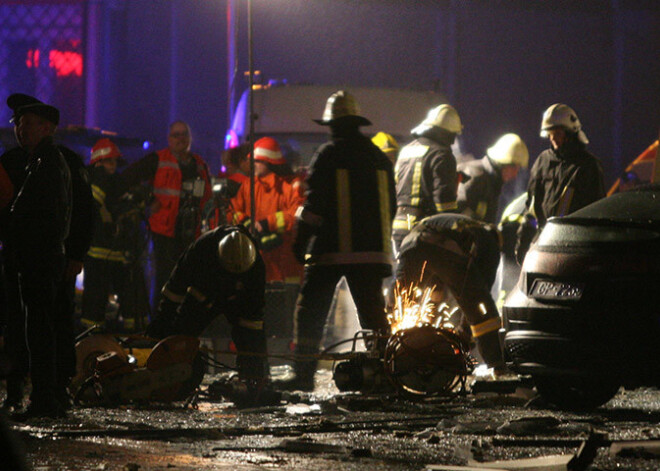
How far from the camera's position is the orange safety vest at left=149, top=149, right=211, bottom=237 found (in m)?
12.7

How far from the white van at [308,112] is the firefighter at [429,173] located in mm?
3663

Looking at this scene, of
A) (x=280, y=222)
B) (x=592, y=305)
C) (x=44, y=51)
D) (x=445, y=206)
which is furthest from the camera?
(x=44, y=51)

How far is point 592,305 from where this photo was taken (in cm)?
741

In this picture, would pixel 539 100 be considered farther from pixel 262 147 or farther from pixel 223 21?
pixel 262 147

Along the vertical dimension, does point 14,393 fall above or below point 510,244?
below

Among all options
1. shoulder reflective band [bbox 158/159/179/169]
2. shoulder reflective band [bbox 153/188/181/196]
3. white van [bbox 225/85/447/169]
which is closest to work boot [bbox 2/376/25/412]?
shoulder reflective band [bbox 153/188/181/196]

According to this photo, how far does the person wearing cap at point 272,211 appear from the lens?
12.2 meters

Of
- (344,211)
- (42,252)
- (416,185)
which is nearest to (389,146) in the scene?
(416,185)

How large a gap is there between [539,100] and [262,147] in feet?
17.4

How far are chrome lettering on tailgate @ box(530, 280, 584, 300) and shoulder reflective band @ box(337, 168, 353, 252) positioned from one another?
1727mm

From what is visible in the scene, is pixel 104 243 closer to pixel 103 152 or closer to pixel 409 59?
pixel 103 152

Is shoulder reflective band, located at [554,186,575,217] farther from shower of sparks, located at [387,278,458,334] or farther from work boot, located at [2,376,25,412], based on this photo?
work boot, located at [2,376,25,412]

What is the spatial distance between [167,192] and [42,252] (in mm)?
5113

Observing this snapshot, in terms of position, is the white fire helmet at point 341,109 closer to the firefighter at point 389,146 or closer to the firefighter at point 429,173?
the firefighter at point 429,173
